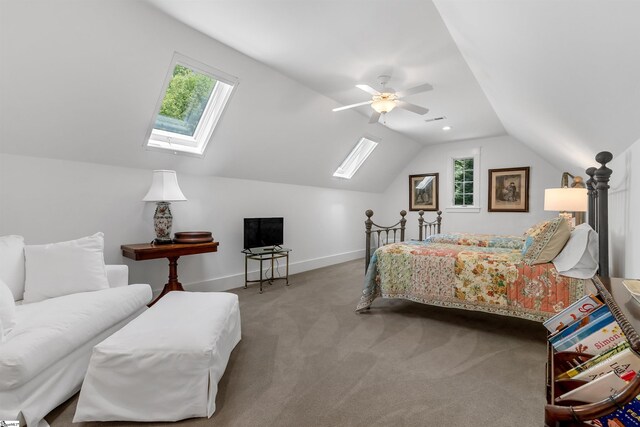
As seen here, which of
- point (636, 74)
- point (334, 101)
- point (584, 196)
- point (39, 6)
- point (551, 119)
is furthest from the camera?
point (334, 101)

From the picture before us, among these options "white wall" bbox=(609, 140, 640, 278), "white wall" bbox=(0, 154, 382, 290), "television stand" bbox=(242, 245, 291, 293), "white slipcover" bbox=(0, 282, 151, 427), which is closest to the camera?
"white slipcover" bbox=(0, 282, 151, 427)

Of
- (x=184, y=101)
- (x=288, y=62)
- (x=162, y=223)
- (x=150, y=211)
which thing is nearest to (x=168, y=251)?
(x=162, y=223)

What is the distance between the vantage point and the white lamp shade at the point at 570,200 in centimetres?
342

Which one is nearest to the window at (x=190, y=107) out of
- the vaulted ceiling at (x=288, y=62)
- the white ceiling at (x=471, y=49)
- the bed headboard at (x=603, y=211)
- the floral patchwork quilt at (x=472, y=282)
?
the vaulted ceiling at (x=288, y=62)

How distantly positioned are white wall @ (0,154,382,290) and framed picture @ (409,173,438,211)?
2043mm

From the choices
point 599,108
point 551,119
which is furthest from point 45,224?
point 551,119

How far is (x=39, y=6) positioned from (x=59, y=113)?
0.89m

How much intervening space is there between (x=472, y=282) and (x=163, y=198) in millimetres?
3192

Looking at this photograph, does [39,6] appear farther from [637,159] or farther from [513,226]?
[513,226]

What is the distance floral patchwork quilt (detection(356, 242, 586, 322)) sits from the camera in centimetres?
258

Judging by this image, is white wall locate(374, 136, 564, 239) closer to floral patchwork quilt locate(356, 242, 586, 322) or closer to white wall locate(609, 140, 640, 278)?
floral patchwork quilt locate(356, 242, 586, 322)

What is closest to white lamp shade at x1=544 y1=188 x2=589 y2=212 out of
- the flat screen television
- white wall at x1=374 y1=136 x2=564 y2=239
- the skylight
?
white wall at x1=374 y1=136 x2=564 y2=239

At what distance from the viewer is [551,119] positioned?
114 inches

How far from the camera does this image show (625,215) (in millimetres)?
2051
